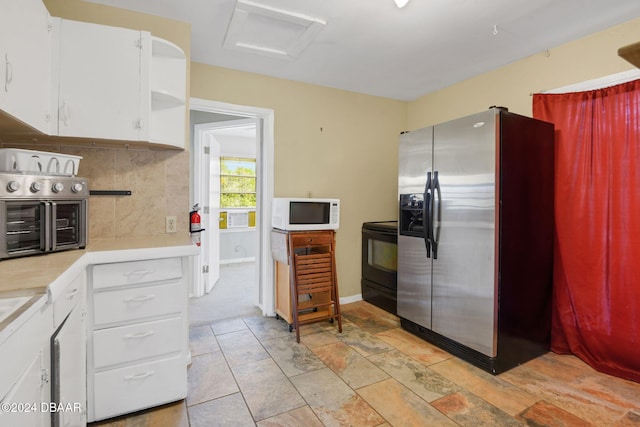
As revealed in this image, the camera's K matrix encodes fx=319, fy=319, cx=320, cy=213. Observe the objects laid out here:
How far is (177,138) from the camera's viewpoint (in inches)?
84.9

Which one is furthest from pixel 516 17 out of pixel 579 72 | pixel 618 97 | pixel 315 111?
pixel 315 111

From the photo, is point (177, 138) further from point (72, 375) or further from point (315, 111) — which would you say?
point (315, 111)

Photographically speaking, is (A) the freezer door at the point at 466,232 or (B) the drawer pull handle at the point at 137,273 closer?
(B) the drawer pull handle at the point at 137,273

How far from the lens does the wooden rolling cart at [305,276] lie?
2.78 m

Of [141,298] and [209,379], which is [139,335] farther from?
[209,379]

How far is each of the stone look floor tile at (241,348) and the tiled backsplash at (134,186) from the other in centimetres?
98

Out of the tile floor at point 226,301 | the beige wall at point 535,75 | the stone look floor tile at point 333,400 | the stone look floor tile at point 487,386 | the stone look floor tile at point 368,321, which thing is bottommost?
the stone look floor tile at point 333,400

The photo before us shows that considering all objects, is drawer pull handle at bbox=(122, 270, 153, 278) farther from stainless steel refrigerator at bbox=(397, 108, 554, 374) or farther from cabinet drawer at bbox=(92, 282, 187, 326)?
stainless steel refrigerator at bbox=(397, 108, 554, 374)

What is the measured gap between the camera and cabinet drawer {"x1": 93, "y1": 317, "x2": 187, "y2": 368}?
1.62m

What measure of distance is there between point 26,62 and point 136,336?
56.6 inches

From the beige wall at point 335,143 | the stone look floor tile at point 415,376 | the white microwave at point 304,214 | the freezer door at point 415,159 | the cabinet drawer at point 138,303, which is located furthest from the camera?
the beige wall at point 335,143

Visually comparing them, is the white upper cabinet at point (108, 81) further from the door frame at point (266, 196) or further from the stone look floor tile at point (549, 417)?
the stone look floor tile at point (549, 417)

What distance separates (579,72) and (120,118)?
128 inches

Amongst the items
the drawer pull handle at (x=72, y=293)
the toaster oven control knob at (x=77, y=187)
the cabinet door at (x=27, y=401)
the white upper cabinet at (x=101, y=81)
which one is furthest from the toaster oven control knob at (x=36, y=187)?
the cabinet door at (x=27, y=401)
